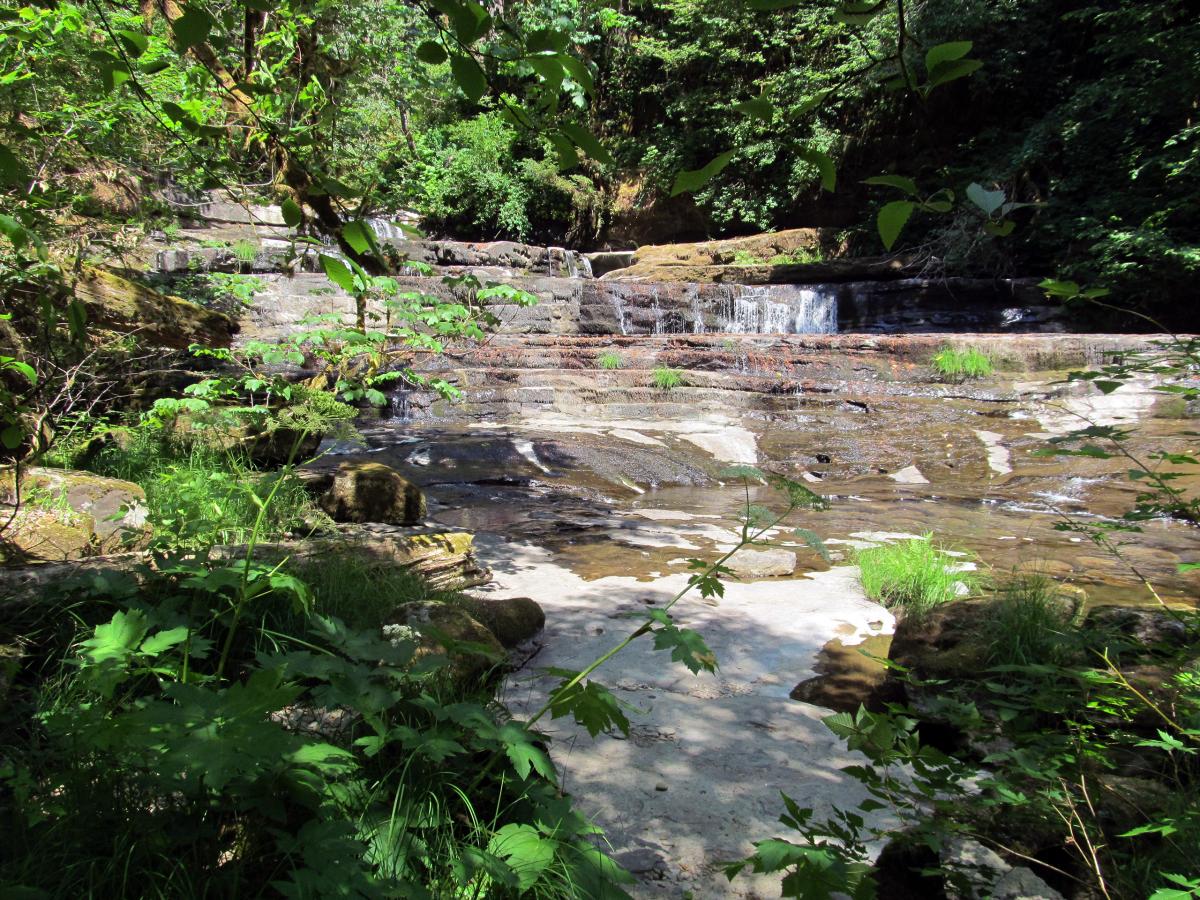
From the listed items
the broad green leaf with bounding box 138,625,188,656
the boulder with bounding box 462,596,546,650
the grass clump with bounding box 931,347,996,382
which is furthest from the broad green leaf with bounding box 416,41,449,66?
the grass clump with bounding box 931,347,996,382

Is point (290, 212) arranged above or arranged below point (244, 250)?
below

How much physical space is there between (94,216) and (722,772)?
237 inches

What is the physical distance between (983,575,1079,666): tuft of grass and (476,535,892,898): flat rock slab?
70 centimetres

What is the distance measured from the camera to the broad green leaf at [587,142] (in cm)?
111

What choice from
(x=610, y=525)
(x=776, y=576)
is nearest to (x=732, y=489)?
(x=610, y=525)

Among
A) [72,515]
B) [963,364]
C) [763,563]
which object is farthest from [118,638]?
[963,364]

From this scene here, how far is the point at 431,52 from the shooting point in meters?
1.10

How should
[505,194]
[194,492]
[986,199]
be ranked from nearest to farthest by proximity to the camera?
[986,199] → [194,492] → [505,194]

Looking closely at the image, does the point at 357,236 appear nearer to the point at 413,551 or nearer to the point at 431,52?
the point at 431,52

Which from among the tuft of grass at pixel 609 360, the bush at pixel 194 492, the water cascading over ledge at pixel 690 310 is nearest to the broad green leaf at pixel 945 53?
the bush at pixel 194 492

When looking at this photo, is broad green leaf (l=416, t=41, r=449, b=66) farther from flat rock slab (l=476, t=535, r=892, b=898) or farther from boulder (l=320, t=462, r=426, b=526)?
boulder (l=320, t=462, r=426, b=526)

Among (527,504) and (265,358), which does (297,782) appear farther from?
(527,504)

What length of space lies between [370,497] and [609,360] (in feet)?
20.4

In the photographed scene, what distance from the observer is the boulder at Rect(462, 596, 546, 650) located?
3.32m
